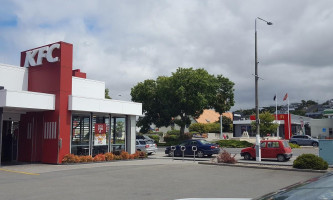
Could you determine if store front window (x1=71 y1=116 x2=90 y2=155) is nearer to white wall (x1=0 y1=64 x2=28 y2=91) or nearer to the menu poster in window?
the menu poster in window

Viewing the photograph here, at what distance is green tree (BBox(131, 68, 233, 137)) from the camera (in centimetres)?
4741

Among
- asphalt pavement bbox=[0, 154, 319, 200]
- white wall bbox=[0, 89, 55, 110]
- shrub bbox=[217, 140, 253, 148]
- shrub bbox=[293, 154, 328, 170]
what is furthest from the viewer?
shrub bbox=[217, 140, 253, 148]

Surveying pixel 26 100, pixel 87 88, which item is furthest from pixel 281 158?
pixel 26 100

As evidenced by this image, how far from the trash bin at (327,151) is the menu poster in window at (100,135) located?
13.8 metres

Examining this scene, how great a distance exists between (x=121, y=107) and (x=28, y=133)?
6421 millimetres

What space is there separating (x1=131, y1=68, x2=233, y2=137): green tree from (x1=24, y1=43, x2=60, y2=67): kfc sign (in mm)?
26556

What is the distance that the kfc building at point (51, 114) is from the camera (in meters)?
20.5

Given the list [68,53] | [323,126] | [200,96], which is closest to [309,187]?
[68,53]

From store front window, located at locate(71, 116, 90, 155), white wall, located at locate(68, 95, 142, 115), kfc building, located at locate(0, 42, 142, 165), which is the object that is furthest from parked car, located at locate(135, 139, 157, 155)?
store front window, located at locate(71, 116, 90, 155)

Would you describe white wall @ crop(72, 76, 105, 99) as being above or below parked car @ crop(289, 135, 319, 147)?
above

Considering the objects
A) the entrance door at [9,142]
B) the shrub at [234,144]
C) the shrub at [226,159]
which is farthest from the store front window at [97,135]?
the shrub at [234,144]

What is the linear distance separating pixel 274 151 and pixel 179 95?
24.4m

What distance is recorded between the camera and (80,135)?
22.1 metres

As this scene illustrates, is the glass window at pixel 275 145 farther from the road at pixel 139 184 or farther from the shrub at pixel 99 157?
the shrub at pixel 99 157
